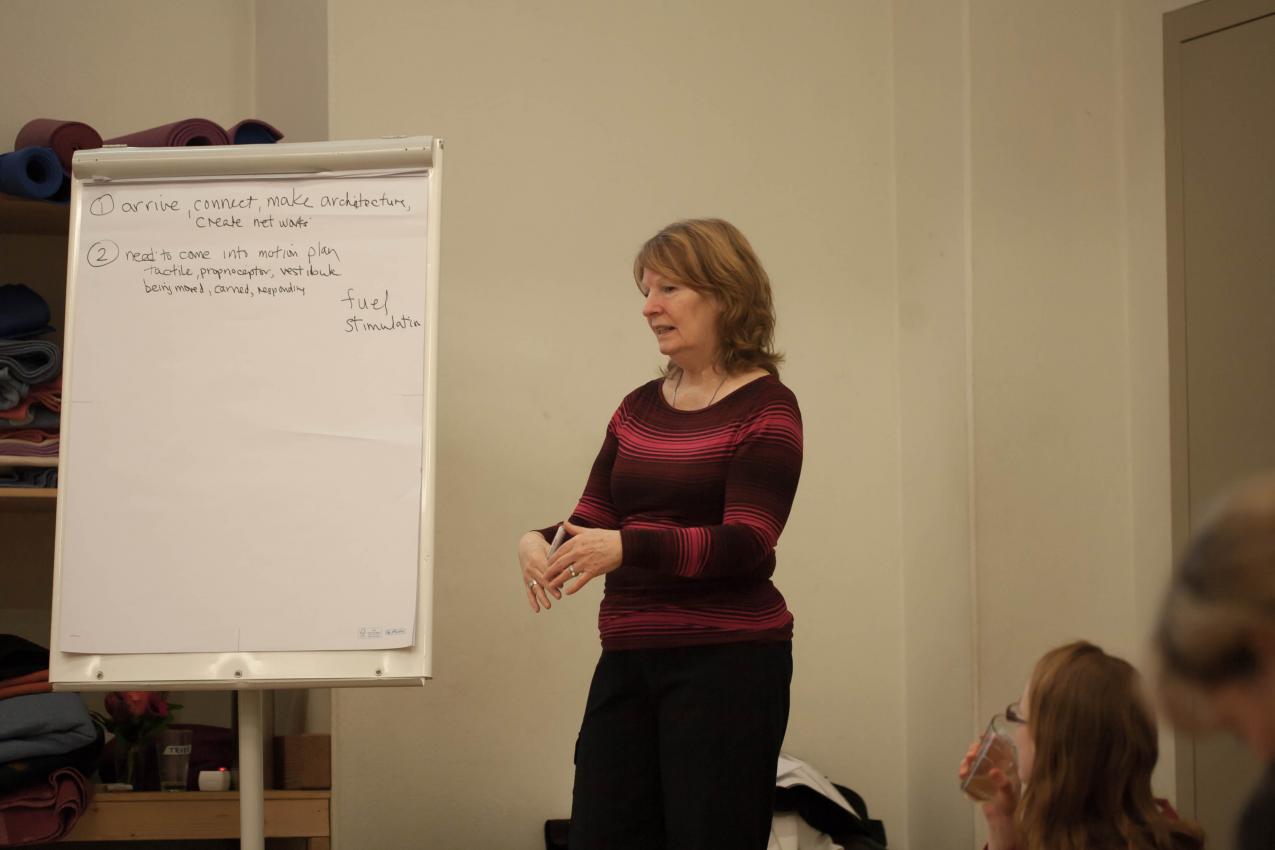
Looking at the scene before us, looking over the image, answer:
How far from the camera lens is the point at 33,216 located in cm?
273

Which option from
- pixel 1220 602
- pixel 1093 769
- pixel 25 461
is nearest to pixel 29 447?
pixel 25 461

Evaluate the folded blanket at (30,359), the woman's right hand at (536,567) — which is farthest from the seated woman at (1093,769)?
the folded blanket at (30,359)

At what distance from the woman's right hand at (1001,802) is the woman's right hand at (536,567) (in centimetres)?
65

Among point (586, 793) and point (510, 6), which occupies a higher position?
point (510, 6)

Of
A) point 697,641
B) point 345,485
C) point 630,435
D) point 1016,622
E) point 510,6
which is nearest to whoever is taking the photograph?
point 697,641

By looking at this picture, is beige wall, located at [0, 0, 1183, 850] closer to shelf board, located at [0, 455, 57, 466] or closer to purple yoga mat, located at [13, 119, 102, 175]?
purple yoga mat, located at [13, 119, 102, 175]

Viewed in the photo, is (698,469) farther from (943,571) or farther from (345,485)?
(943,571)

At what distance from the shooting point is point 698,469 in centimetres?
188

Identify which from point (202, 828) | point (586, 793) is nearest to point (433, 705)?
point (202, 828)

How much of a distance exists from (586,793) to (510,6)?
1878mm

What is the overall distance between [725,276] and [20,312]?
1566 mm

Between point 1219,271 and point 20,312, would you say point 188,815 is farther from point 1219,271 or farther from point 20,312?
point 1219,271

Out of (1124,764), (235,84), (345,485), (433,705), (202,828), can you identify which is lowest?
(202,828)

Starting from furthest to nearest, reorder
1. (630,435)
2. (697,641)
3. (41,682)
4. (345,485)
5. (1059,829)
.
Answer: (41,682) < (345,485) < (630,435) < (697,641) < (1059,829)
